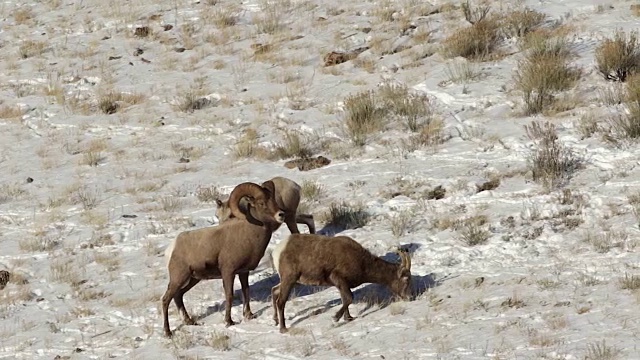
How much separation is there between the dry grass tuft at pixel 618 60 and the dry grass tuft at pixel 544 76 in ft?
1.50

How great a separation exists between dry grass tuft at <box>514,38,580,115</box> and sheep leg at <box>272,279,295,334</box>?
664 cm

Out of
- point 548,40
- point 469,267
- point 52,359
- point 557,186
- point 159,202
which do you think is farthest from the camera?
point 548,40

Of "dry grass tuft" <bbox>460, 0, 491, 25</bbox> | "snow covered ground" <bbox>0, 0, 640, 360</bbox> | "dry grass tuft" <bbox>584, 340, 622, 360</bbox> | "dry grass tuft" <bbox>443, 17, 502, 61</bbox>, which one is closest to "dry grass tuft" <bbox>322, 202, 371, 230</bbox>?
"snow covered ground" <bbox>0, 0, 640, 360</bbox>

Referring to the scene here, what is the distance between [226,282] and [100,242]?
3.28 meters

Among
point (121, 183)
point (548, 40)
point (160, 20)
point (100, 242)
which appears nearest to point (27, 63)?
point (160, 20)

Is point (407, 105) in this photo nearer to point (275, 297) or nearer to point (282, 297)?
point (275, 297)

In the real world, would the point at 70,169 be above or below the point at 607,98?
below

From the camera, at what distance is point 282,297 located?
11.0 meters

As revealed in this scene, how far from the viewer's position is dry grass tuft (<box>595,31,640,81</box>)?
55.3 feet

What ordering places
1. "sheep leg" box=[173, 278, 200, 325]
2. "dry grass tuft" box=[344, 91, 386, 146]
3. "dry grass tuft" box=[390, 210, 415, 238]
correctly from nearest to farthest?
"sheep leg" box=[173, 278, 200, 325]
"dry grass tuft" box=[390, 210, 415, 238]
"dry grass tuft" box=[344, 91, 386, 146]

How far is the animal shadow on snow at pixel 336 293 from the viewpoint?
37.6 ft

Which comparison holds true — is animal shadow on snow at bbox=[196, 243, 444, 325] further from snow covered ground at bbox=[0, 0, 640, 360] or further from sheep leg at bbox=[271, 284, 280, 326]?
sheep leg at bbox=[271, 284, 280, 326]

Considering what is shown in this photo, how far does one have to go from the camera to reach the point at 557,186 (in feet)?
45.3

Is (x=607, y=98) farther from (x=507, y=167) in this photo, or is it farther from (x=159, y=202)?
(x=159, y=202)
